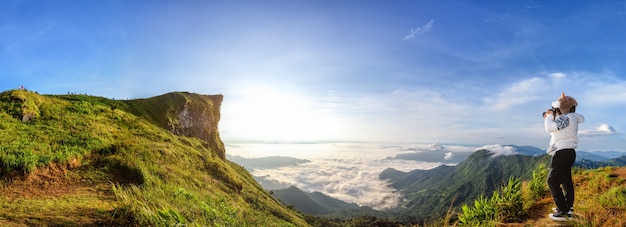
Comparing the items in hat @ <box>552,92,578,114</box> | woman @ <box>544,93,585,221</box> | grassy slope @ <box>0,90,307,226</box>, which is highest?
hat @ <box>552,92,578,114</box>

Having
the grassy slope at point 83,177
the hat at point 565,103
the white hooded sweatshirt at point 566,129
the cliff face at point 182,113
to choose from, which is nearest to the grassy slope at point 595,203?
the white hooded sweatshirt at point 566,129

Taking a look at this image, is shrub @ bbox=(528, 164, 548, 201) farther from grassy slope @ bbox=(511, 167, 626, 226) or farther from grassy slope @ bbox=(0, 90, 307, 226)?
grassy slope @ bbox=(0, 90, 307, 226)

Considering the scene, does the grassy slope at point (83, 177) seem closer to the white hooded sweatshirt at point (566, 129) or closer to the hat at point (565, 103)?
the white hooded sweatshirt at point (566, 129)

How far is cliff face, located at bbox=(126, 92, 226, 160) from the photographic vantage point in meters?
55.5

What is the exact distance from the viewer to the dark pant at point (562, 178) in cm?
703

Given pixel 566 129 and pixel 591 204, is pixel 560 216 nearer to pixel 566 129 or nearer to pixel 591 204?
pixel 591 204

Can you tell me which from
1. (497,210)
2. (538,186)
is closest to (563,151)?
(497,210)

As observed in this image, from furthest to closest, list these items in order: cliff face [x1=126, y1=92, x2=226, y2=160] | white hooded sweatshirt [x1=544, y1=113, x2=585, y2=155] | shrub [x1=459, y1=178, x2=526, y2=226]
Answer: cliff face [x1=126, y1=92, x2=226, y2=160]
shrub [x1=459, y1=178, x2=526, y2=226]
white hooded sweatshirt [x1=544, y1=113, x2=585, y2=155]

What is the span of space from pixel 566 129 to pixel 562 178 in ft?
3.73

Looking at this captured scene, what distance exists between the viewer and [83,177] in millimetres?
14422

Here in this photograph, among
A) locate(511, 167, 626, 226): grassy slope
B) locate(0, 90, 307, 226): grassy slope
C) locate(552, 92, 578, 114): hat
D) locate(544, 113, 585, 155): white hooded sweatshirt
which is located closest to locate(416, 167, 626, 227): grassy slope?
locate(511, 167, 626, 226): grassy slope

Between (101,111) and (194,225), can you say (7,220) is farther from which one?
(101,111)

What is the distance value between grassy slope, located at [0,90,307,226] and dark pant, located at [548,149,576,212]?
8151 millimetres

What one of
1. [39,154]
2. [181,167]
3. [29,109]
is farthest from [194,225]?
[29,109]
